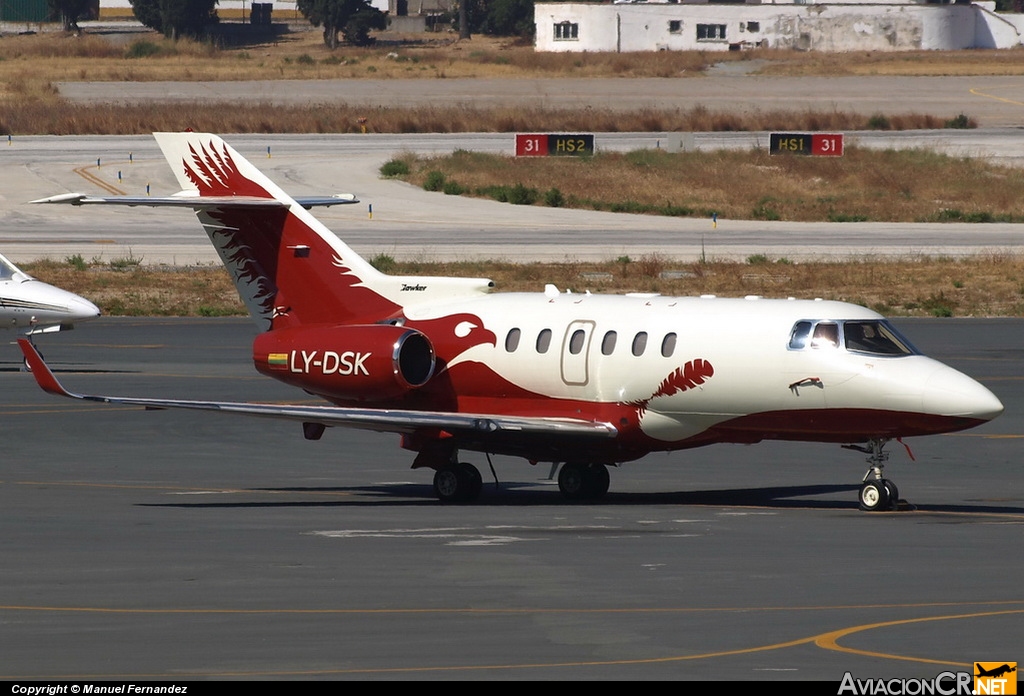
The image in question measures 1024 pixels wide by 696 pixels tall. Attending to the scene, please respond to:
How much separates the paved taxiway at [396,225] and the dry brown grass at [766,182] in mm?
2696

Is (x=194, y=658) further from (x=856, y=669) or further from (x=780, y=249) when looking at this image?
(x=780, y=249)

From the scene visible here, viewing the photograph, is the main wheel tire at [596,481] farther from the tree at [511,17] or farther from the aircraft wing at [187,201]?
the tree at [511,17]

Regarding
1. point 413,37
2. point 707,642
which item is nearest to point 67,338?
point 707,642

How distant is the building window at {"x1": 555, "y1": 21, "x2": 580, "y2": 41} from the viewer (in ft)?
528

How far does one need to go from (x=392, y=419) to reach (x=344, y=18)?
492ft

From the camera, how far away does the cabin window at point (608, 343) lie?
24.9 meters

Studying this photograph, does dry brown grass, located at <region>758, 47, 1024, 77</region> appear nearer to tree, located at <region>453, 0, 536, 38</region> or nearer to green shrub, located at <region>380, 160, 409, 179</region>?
tree, located at <region>453, 0, 536, 38</region>

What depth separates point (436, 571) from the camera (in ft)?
61.5

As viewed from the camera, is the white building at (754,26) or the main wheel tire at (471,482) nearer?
the main wheel tire at (471,482)

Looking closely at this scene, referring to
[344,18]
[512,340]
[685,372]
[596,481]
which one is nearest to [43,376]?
[512,340]

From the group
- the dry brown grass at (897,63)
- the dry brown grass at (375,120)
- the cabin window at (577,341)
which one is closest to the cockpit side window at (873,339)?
the cabin window at (577,341)

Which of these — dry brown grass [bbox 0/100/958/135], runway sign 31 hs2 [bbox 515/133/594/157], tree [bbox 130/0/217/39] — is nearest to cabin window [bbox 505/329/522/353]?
runway sign 31 hs2 [bbox 515/133/594/157]

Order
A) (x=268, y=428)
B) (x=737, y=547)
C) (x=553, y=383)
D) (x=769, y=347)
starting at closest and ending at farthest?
(x=737, y=547) → (x=769, y=347) → (x=553, y=383) → (x=268, y=428)

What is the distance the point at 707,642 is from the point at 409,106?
109 m
